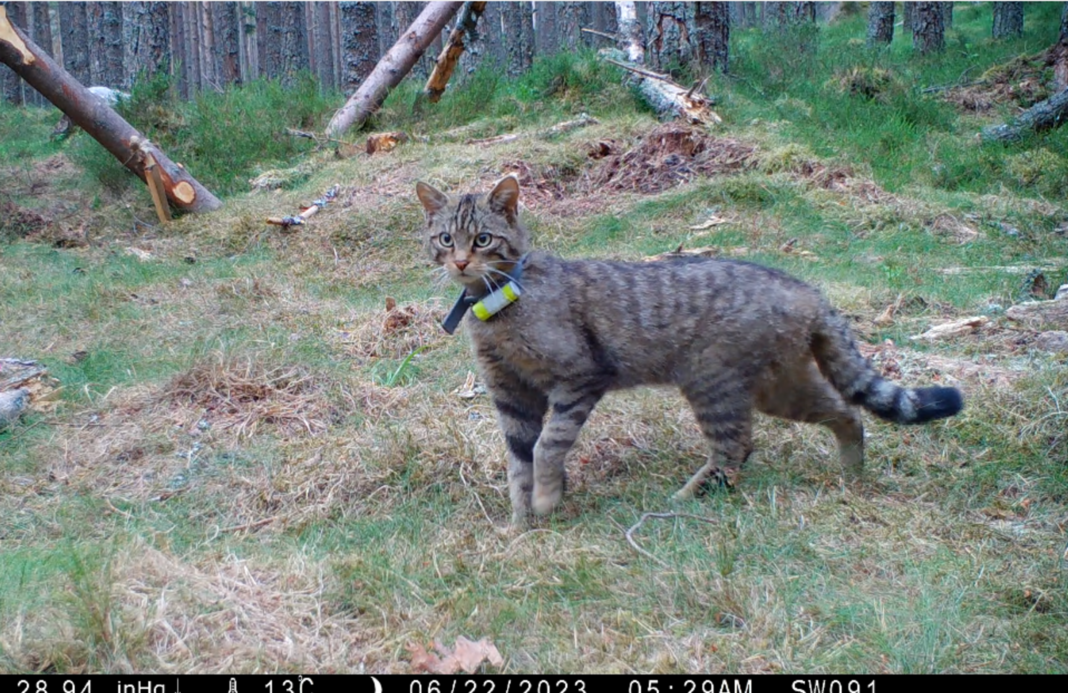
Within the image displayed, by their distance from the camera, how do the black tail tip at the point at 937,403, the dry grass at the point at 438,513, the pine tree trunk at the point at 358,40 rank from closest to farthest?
the dry grass at the point at 438,513, the black tail tip at the point at 937,403, the pine tree trunk at the point at 358,40

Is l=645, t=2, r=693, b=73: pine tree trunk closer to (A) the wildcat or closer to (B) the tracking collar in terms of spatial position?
(A) the wildcat

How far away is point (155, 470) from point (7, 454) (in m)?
0.91

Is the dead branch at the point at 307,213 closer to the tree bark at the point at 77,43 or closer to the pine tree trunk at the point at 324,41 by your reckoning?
the tree bark at the point at 77,43

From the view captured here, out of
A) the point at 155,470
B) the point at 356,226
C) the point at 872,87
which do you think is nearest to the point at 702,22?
the point at 872,87

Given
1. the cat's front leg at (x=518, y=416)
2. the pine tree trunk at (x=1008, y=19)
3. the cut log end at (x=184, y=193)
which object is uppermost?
the pine tree trunk at (x=1008, y=19)

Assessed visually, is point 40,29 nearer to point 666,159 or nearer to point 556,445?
point 666,159

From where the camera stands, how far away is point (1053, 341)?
224 inches

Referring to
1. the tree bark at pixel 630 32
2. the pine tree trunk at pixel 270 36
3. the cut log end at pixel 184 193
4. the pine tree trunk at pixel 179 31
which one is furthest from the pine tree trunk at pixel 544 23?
the cut log end at pixel 184 193

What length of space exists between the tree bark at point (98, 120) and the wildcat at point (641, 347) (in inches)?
277

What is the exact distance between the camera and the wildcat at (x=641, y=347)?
4.53m

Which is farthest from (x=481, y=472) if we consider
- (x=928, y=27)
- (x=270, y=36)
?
(x=270, y=36)

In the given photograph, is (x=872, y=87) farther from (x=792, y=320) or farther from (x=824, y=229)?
(x=792, y=320)

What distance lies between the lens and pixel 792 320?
4551mm

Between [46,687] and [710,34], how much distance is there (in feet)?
38.0
